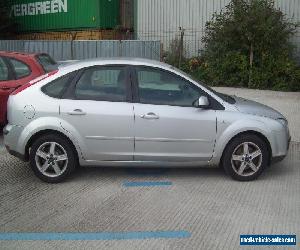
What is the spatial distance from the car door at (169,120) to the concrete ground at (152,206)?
433 millimetres

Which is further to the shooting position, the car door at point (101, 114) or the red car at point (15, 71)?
the red car at point (15, 71)

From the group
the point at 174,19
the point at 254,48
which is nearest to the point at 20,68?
the point at 254,48

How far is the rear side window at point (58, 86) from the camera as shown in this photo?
6078mm

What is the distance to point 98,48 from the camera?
56.4 ft

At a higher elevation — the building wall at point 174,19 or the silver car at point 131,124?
the building wall at point 174,19

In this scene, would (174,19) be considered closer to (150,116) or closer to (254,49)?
(254,49)

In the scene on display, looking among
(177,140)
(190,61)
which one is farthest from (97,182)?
(190,61)

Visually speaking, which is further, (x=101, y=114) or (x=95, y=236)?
(x=101, y=114)

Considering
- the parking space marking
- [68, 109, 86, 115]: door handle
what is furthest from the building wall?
[68, 109, 86, 115]: door handle

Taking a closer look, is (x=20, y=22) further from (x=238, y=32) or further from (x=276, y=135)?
(x=276, y=135)

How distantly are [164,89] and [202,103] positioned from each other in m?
0.55

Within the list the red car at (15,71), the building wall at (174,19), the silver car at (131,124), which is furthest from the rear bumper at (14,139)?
the building wall at (174,19)

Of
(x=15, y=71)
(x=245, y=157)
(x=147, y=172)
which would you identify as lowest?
(x=147, y=172)

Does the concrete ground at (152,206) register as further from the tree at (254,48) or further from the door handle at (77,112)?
the tree at (254,48)
